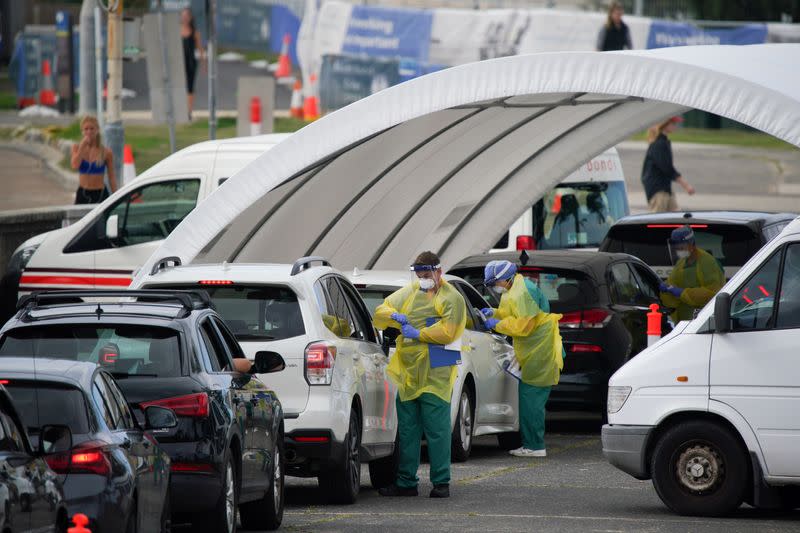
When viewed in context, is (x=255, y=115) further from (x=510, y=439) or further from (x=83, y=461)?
(x=83, y=461)

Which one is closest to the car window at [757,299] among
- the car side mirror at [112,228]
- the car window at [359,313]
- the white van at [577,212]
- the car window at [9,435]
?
the car window at [359,313]

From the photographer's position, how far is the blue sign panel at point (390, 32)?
142 ft

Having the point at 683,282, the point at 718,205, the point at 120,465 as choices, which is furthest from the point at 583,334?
the point at 718,205

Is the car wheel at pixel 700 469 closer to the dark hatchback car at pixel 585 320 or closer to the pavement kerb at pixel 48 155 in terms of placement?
the dark hatchback car at pixel 585 320

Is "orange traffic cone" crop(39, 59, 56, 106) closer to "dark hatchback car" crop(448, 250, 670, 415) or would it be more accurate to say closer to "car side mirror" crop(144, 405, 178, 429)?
"dark hatchback car" crop(448, 250, 670, 415)

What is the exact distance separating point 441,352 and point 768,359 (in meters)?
2.66

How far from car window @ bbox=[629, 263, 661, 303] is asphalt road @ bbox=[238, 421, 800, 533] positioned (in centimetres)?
286

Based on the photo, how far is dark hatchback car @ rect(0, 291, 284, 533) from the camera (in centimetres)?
1006

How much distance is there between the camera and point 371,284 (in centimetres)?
1534

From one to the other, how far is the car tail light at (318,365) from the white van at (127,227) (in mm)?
8010

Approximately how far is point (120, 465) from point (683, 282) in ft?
35.5

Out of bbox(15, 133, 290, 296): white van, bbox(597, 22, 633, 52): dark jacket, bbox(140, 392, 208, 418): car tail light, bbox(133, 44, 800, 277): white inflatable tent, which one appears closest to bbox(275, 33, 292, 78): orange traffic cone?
bbox(597, 22, 633, 52): dark jacket

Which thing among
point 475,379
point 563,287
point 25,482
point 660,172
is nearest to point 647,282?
point 563,287

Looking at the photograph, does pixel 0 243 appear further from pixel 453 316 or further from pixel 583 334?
pixel 453 316
